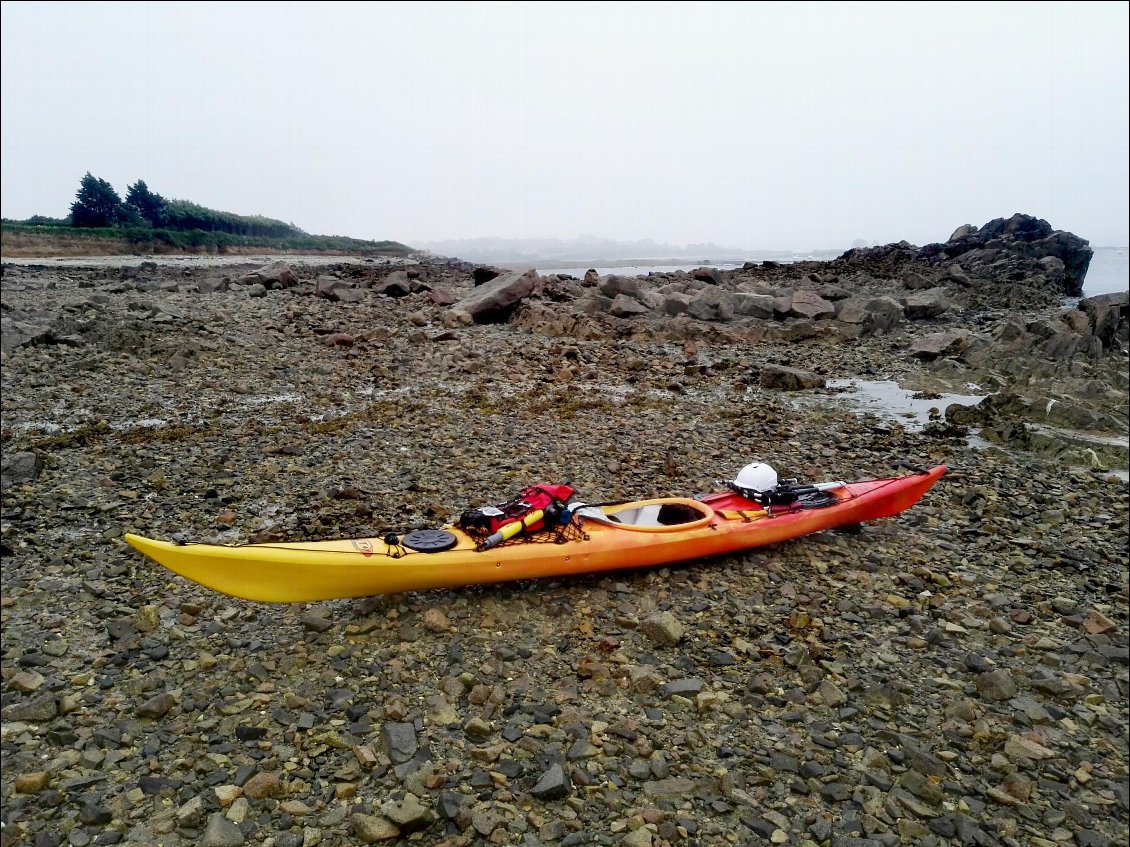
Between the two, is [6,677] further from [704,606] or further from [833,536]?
[833,536]

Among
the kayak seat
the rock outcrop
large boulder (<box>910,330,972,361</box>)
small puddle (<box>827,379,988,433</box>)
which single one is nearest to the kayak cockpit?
the kayak seat

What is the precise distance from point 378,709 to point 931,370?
15.7m

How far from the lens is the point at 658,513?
21.6 ft

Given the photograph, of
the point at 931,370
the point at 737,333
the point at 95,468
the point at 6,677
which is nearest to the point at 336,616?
the point at 6,677

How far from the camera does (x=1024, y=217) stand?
48.9 m

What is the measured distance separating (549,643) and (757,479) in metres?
2.96

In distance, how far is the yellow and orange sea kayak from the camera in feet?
15.9

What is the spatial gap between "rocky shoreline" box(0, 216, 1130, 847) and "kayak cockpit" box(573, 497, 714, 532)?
468mm

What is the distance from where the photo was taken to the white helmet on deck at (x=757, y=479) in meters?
6.75

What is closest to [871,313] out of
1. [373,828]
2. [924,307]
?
[924,307]

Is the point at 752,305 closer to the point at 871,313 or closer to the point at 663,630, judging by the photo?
the point at 871,313

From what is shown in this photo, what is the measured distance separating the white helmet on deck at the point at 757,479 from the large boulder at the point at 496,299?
13.9 metres

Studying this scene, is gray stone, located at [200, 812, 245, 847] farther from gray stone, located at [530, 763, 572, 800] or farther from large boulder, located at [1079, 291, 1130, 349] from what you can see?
large boulder, located at [1079, 291, 1130, 349]

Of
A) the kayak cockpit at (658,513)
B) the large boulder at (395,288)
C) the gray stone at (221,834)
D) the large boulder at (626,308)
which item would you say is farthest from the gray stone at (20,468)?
the large boulder at (395,288)
